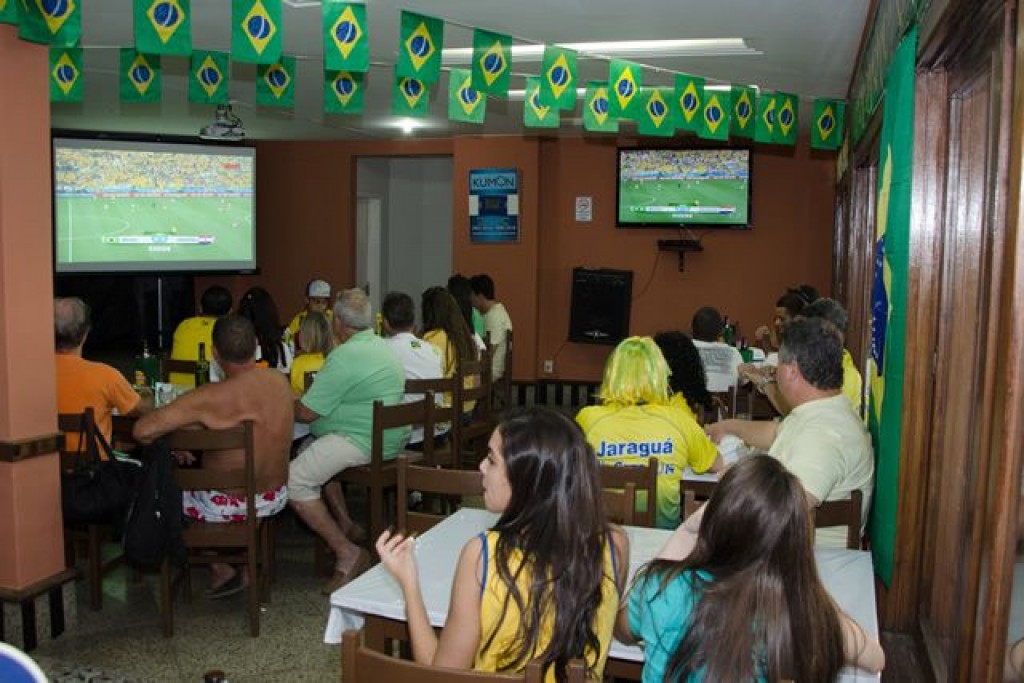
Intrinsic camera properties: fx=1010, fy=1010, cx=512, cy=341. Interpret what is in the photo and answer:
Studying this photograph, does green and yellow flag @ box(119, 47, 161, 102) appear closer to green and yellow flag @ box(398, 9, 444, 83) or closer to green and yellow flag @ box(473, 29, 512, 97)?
green and yellow flag @ box(398, 9, 444, 83)

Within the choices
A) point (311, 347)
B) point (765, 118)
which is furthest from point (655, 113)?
point (311, 347)

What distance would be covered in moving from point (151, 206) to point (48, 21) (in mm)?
6882

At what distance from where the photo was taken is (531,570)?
80.3 inches

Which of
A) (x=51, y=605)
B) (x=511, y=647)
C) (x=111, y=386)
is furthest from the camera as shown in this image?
(x=111, y=386)

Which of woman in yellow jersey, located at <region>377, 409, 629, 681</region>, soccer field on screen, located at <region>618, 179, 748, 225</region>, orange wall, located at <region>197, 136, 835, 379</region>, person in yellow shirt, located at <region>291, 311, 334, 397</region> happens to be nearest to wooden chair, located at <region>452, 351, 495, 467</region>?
person in yellow shirt, located at <region>291, 311, 334, 397</region>

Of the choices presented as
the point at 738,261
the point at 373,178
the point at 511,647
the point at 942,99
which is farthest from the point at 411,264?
the point at 511,647

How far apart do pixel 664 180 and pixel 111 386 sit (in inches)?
277

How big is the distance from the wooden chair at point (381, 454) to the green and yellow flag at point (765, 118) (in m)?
4.25

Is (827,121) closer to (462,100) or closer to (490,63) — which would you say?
(462,100)

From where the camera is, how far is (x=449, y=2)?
507cm

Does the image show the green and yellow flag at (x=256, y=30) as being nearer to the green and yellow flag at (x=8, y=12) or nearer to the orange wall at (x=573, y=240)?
the green and yellow flag at (x=8, y=12)

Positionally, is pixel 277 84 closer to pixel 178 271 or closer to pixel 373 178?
pixel 178 271

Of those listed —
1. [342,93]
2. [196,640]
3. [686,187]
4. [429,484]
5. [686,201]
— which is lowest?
[196,640]

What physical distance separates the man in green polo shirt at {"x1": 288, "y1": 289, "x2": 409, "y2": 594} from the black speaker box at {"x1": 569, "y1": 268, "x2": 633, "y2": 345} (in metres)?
5.78
